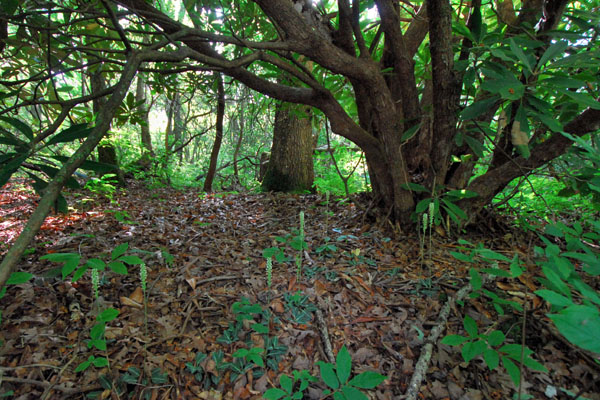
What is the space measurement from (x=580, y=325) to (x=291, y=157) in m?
4.38

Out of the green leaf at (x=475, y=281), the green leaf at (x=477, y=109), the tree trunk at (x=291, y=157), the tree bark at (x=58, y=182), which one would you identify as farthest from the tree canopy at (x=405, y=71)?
the tree trunk at (x=291, y=157)

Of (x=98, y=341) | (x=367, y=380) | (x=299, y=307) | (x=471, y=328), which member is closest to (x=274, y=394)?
(x=367, y=380)

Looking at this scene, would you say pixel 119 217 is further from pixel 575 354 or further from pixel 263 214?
pixel 575 354

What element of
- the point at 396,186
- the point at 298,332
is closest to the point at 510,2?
the point at 396,186

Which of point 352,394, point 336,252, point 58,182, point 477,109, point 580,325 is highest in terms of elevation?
point 477,109

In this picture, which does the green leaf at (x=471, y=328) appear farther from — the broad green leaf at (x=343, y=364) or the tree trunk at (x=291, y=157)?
the tree trunk at (x=291, y=157)

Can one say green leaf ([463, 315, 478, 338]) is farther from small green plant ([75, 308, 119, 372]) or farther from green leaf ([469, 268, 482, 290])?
small green plant ([75, 308, 119, 372])

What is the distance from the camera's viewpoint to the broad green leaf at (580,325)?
2.28 ft

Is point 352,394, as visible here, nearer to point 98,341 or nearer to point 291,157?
point 98,341

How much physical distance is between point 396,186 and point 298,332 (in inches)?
65.2

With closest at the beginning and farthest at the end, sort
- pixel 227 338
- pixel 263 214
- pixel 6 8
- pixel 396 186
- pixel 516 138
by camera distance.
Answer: pixel 227 338 < pixel 6 8 < pixel 516 138 < pixel 396 186 < pixel 263 214

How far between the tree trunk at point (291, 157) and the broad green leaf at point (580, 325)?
4165 mm

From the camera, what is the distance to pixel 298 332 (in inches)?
67.1

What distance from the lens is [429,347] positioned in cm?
155
